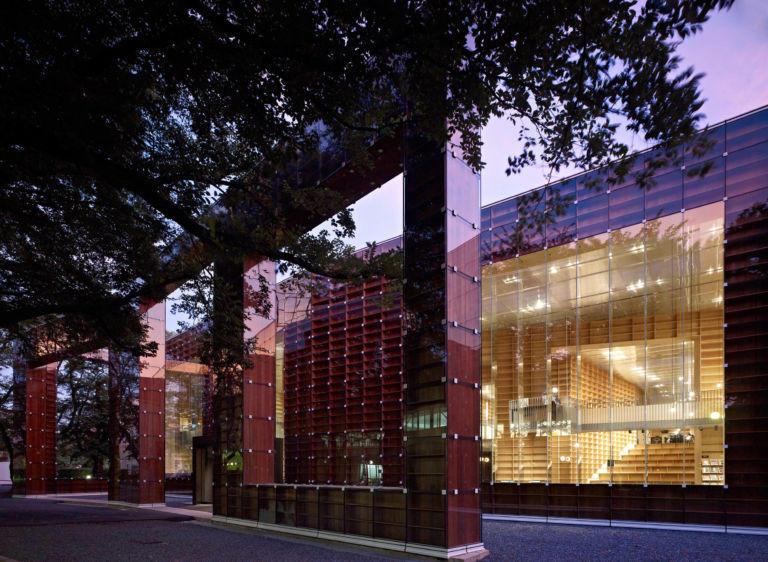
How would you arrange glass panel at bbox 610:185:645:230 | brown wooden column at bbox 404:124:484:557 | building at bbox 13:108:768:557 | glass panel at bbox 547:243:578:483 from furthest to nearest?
glass panel at bbox 547:243:578:483, glass panel at bbox 610:185:645:230, building at bbox 13:108:768:557, brown wooden column at bbox 404:124:484:557

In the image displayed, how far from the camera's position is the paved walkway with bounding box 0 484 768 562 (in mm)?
8586

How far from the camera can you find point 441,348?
8.57 metres

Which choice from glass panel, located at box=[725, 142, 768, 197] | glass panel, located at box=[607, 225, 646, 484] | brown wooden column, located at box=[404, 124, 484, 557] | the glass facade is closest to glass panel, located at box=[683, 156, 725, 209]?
glass panel, located at box=[725, 142, 768, 197]

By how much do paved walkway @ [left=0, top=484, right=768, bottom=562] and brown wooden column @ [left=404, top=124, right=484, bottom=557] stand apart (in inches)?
29.8

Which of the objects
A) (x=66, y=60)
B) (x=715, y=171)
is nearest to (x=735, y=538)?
(x=715, y=171)

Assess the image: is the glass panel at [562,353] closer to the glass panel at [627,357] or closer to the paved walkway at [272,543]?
the glass panel at [627,357]

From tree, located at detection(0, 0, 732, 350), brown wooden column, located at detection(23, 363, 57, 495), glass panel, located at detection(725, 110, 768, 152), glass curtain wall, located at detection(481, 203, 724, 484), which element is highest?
glass panel, located at detection(725, 110, 768, 152)

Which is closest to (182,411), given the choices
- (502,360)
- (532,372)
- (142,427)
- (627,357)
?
(142,427)

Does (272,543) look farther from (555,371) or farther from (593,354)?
(593,354)

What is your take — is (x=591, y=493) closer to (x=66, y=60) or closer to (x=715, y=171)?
(x=715, y=171)

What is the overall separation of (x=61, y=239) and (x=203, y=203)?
3.06 m

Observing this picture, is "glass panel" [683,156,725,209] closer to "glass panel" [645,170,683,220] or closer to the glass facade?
"glass panel" [645,170,683,220]

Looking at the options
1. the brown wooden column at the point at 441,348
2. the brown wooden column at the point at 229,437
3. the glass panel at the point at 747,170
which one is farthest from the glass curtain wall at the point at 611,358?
the brown wooden column at the point at 229,437

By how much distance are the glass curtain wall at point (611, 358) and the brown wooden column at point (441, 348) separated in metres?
7.27
